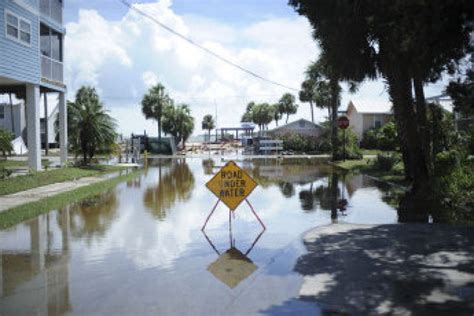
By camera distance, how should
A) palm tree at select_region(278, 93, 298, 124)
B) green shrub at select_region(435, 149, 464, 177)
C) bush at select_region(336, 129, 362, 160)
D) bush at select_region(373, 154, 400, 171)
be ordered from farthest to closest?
palm tree at select_region(278, 93, 298, 124) < bush at select_region(336, 129, 362, 160) < bush at select_region(373, 154, 400, 171) < green shrub at select_region(435, 149, 464, 177)

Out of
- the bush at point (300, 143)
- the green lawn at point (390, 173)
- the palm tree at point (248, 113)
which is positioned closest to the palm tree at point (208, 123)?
the palm tree at point (248, 113)

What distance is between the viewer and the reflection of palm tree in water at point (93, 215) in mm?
11609

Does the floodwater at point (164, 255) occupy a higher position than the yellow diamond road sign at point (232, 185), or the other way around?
the yellow diamond road sign at point (232, 185)

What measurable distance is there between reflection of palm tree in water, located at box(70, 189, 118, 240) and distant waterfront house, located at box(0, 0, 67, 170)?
705cm

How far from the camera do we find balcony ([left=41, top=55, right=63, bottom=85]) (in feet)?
83.6

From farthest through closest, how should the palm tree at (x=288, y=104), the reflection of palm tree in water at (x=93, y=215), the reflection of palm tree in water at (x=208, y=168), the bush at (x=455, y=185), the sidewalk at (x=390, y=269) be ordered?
the palm tree at (x=288, y=104) → the reflection of palm tree in water at (x=208, y=168) → the bush at (x=455, y=185) → the reflection of palm tree in water at (x=93, y=215) → the sidewalk at (x=390, y=269)

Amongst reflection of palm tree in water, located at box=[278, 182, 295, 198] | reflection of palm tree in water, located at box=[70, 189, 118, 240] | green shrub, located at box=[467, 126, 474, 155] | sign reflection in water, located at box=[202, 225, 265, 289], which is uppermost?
green shrub, located at box=[467, 126, 474, 155]

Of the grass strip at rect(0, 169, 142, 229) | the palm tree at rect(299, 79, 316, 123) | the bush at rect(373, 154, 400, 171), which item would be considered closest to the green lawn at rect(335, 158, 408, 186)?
the bush at rect(373, 154, 400, 171)

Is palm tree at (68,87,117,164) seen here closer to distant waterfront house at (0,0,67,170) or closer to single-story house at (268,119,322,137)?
distant waterfront house at (0,0,67,170)

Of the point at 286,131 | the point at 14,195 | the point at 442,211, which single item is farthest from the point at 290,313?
the point at 286,131

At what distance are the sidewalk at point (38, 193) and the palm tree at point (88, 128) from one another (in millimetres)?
8208

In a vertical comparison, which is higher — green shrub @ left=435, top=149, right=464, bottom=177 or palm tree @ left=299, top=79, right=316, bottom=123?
palm tree @ left=299, top=79, right=316, bottom=123

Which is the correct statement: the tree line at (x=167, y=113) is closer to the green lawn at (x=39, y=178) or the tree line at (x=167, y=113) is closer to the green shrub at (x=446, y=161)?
the green lawn at (x=39, y=178)

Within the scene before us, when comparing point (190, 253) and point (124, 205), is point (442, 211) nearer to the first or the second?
point (190, 253)
